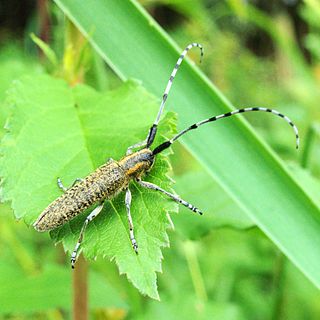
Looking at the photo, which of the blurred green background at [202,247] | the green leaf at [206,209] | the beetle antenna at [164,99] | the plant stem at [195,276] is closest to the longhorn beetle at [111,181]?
the beetle antenna at [164,99]

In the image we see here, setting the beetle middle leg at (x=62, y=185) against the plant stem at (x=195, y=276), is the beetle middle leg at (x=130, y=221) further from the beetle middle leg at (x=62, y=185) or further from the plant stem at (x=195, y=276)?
the plant stem at (x=195, y=276)

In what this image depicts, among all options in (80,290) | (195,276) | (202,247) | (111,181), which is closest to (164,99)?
(111,181)

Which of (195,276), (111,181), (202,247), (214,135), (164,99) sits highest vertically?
(164,99)

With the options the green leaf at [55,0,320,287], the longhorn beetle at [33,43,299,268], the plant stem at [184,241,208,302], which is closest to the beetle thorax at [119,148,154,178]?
the longhorn beetle at [33,43,299,268]

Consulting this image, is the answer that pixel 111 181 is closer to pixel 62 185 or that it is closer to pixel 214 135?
pixel 62 185

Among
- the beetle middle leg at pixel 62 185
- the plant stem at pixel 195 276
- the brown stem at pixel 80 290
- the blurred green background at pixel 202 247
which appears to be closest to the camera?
the beetle middle leg at pixel 62 185
